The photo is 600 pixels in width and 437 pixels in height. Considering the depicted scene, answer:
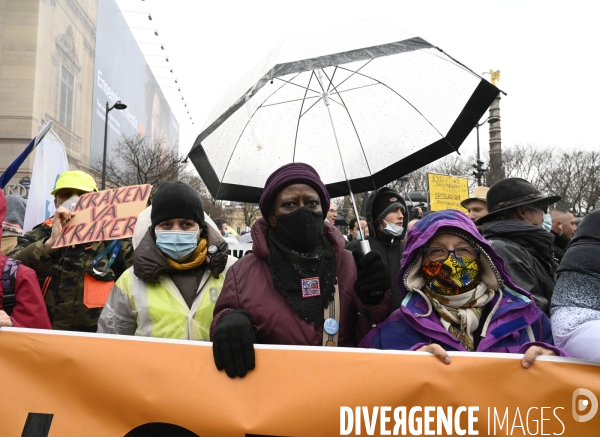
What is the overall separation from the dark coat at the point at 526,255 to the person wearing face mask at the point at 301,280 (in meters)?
1.13

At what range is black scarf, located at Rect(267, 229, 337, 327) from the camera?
2.22m

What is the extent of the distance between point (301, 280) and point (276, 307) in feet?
0.56

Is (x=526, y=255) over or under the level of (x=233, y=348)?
over

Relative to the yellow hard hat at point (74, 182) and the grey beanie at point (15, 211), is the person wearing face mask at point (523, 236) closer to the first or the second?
the yellow hard hat at point (74, 182)

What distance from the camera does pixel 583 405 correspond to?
185 cm

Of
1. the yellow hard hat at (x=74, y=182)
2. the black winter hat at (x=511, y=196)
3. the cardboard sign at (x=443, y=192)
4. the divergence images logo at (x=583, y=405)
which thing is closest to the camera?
the divergence images logo at (x=583, y=405)

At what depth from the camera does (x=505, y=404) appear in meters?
1.87

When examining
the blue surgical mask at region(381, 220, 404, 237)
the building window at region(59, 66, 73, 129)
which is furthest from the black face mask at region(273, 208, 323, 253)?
the building window at region(59, 66, 73, 129)

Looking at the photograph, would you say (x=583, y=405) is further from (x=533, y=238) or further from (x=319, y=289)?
(x=533, y=238)

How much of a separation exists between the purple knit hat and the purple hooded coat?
0.53 metres

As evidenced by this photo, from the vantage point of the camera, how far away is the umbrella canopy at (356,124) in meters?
3.16

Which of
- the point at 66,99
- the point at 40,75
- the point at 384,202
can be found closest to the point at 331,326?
the point at 384,202

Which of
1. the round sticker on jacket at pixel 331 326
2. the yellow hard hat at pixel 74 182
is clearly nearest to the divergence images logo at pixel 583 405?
the round sticker on jacket at pixel 331 326

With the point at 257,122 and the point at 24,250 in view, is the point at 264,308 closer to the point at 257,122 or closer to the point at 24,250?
the point at 257,122
